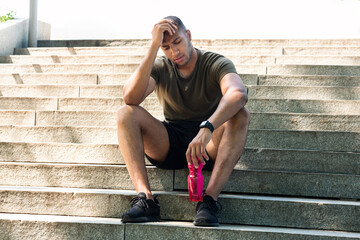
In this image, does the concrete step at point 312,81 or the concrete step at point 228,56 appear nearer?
the concrete step at point 312,81

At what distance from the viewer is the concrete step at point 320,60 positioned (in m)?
5.88

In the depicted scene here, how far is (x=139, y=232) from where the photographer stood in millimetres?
3084

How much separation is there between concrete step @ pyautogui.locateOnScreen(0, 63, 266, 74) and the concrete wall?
816 mm

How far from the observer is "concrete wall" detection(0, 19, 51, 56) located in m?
7.42

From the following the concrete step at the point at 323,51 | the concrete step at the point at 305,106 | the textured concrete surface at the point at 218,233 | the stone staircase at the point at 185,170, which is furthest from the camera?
the concrete step at the point at 323,51

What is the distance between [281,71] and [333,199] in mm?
2418

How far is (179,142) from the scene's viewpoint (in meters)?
3.52

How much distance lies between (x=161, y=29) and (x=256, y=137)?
1311 millimetres

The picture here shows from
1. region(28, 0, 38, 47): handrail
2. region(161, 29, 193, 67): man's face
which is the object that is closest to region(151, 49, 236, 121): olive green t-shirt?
region(161, 29, 193, 67): man's face

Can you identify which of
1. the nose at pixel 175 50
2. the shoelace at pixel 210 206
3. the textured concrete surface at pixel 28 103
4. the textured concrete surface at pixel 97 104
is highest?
the nose at pixel 175 50

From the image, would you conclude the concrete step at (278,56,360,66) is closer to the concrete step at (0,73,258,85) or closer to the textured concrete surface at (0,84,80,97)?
the concrete step at (0,73,258,85)

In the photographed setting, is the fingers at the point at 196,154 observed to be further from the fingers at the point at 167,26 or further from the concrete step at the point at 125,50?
the concrete step at the point at 125,50

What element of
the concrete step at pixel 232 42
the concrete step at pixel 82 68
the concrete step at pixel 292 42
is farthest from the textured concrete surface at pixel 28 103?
the concrete step at pixel 292 42

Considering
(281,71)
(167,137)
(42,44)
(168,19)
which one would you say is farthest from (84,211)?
(42,44)
